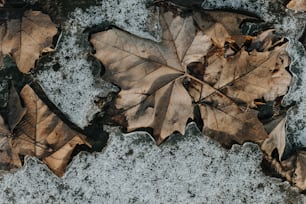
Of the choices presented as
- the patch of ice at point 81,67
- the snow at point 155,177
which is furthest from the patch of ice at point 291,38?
the patch of ice at point 81,67

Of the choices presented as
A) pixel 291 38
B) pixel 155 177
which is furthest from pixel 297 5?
pixel 155 177

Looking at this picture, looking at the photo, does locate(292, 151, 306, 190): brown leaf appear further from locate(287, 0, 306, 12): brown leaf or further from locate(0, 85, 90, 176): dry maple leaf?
locate(0, 85, 90, 176): dry maple leaf

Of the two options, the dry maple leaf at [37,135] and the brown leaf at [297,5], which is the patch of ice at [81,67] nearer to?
the dry maple leaf at [37,135]

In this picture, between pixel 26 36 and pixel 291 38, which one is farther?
pixel 291 38

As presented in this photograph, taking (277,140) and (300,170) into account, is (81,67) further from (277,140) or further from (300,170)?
(300,170)

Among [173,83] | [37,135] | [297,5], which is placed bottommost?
[37,135]

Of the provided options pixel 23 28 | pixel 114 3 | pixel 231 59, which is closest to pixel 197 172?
pixel 231 59

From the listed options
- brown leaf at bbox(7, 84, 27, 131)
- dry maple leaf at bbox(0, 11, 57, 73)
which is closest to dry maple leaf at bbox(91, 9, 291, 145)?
dry maple leaf at bbox(0, 11, 57, 73)
